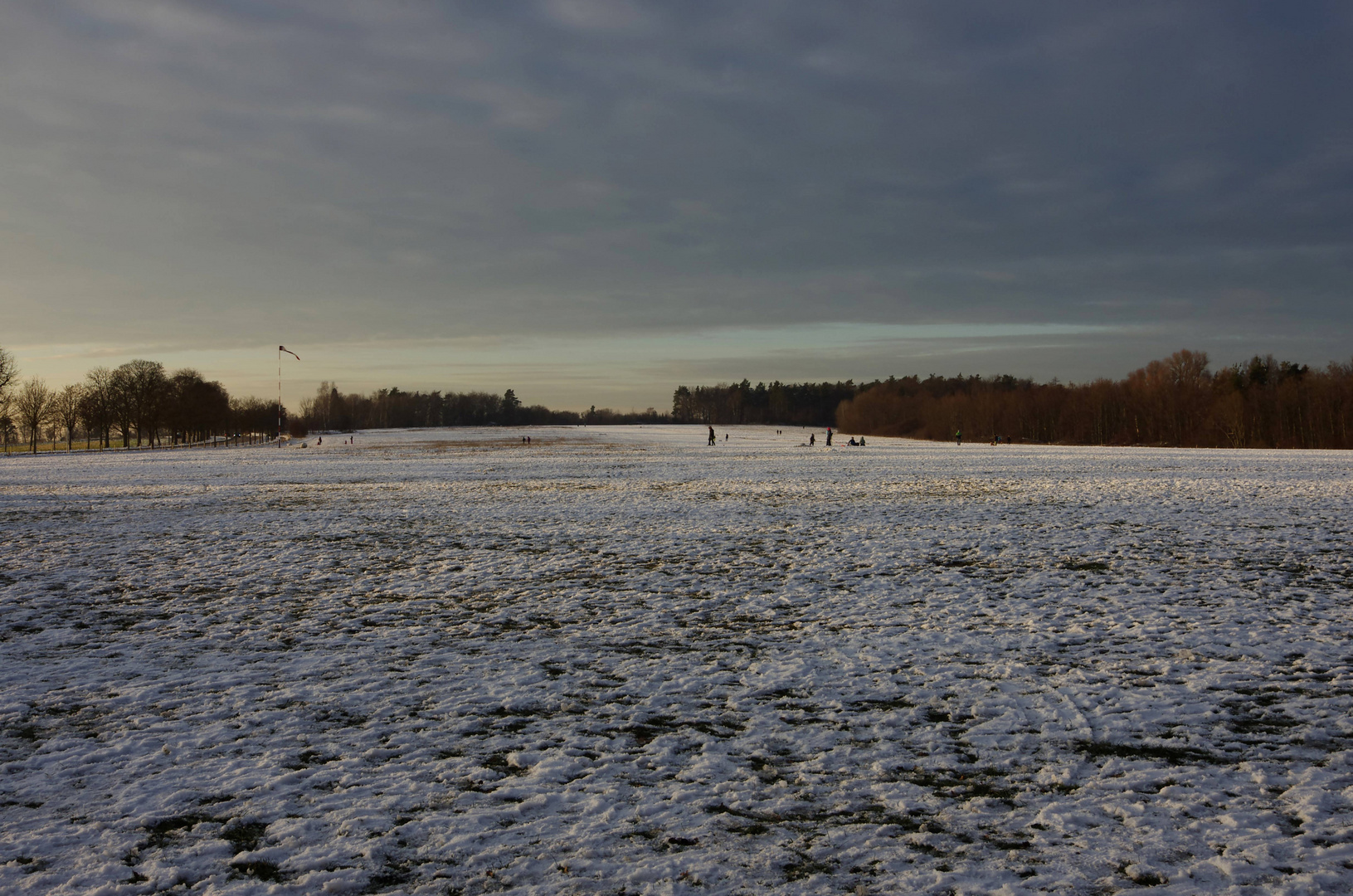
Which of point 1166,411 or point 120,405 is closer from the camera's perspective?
point 120,405

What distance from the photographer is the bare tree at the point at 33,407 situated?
285ft

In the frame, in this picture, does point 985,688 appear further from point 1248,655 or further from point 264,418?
point 264,418

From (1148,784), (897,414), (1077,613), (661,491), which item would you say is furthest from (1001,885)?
(897,414)

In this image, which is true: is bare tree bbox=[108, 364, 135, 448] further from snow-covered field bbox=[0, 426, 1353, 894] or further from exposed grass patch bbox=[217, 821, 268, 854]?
exposed grass patch bbox=[217, 821, 268, 854]

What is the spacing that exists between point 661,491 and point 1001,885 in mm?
21747

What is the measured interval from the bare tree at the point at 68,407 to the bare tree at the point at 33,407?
781mm

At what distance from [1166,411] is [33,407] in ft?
472

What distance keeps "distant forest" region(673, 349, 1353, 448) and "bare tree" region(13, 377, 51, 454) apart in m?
127

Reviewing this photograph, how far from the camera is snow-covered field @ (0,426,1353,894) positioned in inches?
170

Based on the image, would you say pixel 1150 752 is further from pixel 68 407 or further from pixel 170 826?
pixel 68 407

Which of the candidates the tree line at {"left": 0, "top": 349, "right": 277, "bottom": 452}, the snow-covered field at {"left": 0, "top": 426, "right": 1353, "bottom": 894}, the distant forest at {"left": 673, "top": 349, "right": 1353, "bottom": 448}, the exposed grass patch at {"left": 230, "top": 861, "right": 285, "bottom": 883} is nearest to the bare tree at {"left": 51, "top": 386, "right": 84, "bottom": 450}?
the tree line at {"left": 0, "top": 349, "right": 277, "bottom": 452}

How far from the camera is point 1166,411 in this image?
107500 mm

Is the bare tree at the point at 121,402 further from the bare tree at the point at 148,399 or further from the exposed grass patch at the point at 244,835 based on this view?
the exposed grass patch at the point at 244,835

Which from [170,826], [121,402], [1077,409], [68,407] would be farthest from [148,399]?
[1077,409]
